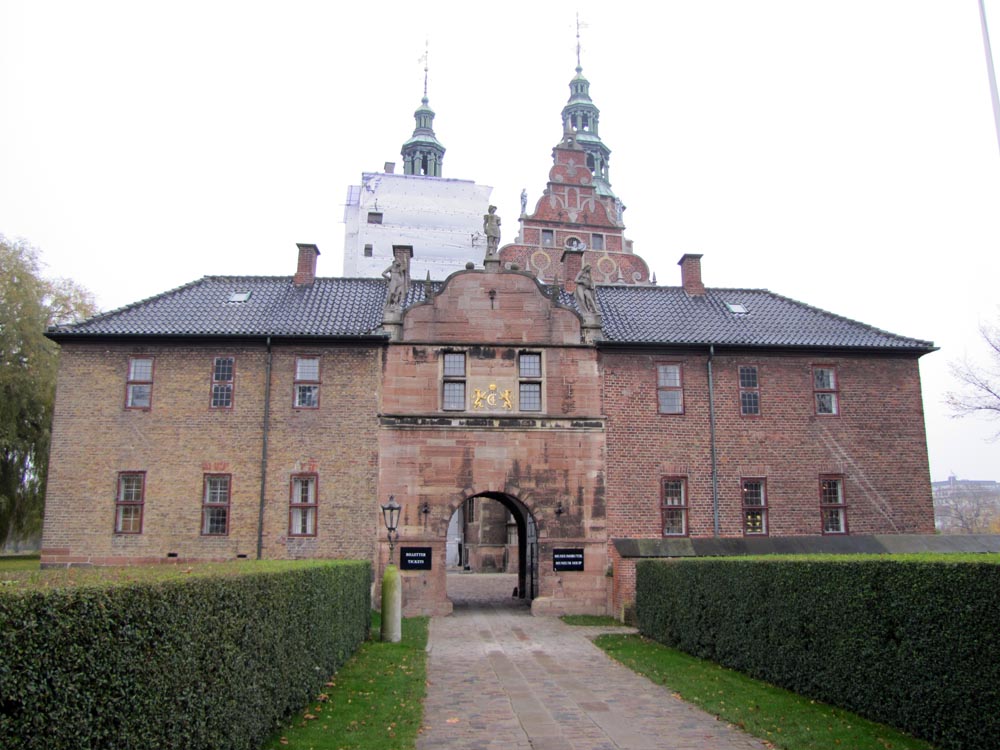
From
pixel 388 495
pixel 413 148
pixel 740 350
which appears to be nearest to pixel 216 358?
pixel 388 495

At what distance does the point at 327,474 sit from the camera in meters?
25.1

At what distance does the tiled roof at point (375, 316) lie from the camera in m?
26.2

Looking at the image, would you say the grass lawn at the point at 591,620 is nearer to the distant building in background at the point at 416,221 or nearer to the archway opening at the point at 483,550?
the archway opening at the point at 483,550

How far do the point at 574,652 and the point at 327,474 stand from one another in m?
10.1

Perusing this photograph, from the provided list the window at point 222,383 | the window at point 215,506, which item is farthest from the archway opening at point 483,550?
the window at point 222,383

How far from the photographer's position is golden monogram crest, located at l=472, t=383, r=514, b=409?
26.0 metres

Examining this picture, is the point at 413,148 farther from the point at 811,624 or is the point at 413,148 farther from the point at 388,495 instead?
the point at 811,624

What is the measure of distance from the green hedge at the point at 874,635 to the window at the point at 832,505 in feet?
36.1

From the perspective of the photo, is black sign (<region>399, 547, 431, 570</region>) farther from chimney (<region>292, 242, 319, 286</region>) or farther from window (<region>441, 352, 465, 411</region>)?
chimney (<region>292, 242, 319, 286</region>)

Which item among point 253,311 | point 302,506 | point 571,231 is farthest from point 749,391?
point 571,231

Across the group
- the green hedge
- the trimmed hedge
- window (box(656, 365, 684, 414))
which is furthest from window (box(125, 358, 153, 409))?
the green hedge

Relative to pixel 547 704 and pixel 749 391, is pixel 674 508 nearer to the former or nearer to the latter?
pixel 749 391

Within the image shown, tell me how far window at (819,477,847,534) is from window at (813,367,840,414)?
7.25ft

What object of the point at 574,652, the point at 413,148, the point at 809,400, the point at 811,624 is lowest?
the point at 574,652
